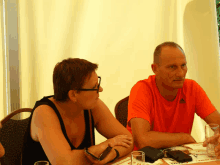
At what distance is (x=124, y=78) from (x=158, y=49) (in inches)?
42.3

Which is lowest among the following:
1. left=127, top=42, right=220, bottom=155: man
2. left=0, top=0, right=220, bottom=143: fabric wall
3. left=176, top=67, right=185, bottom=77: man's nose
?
left=127, top=42, right=220, bottom=155: man

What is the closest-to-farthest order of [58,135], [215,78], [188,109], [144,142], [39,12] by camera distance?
[58,135] < [144,142] < [188,109] < [39,12] < [215,78]

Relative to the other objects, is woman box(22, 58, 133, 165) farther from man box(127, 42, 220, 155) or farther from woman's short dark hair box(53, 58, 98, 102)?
man box(127, 42, 220, 155)

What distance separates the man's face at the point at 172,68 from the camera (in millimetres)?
2098

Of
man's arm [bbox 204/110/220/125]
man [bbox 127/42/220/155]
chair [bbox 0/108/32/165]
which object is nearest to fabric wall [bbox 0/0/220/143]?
man [bbox 127/42/220/155]

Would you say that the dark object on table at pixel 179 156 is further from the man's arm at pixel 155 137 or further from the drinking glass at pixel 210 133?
the man's arm at pixel 155 137

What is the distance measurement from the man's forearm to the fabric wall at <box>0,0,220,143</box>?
144cm

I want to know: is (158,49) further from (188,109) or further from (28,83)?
(28,83)

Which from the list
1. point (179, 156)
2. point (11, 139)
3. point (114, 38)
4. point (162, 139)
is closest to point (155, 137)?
point (162, 139)

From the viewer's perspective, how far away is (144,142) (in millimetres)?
1806

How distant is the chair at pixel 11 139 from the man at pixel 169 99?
0.89 m

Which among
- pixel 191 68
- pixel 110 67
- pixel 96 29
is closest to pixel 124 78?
pixel 110 67

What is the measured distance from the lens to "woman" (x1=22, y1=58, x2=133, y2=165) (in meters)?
1.44

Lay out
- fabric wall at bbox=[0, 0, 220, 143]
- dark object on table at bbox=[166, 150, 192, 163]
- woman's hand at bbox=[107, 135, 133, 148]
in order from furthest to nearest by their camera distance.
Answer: fabric wall at bbox=[0, 0, 220, 143] → woman's hand at bbox=[107, 135, 133, 148] → dark object on table at bbox=[166, 150, 192, 163]
